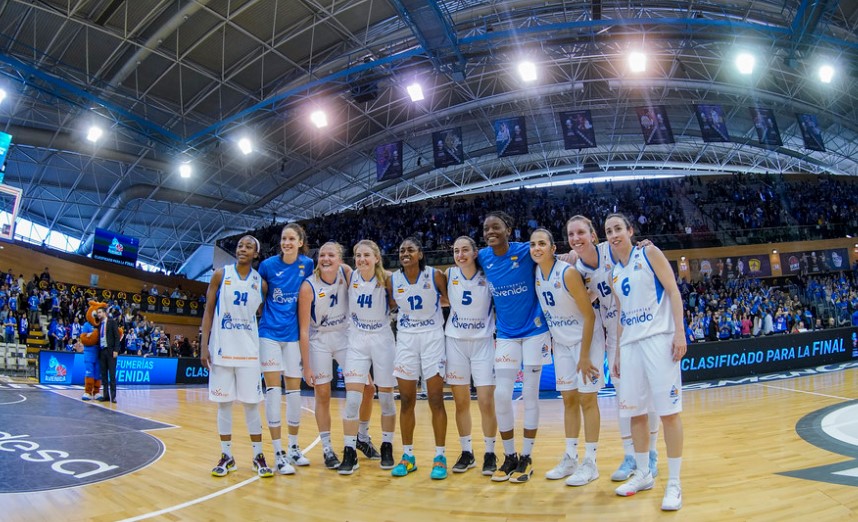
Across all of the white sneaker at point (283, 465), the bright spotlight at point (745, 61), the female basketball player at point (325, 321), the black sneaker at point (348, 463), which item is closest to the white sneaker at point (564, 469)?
the black sneaker at point (348, 463)

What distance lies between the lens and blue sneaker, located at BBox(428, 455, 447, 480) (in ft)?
14.3

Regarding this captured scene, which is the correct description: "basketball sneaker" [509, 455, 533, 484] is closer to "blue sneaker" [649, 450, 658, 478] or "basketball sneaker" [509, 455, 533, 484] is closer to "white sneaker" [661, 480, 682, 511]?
"blue sneaker" [649, 450, 658, 478]

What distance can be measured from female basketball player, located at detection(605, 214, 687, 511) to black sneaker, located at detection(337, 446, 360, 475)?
2.31 m

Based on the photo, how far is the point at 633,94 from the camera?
1031 inches

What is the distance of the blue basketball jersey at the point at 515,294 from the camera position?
14.8 feet

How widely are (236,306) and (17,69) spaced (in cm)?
1819

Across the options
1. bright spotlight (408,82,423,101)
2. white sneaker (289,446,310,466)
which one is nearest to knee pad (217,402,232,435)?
white sneaker (289,446,310,466)

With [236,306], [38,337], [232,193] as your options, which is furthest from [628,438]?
[232,193]

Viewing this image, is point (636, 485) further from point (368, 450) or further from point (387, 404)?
point (368, 450)

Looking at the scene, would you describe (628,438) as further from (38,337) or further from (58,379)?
(38,337)

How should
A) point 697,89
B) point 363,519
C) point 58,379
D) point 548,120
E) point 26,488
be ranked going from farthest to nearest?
point 548,120, point 697,89, point 58,379, point 26,488, point 363,519

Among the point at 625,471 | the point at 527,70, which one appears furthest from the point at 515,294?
the point at 527,70

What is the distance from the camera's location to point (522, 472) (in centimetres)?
423

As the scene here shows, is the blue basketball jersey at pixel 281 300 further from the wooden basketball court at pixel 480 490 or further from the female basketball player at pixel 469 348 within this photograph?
the female basketball player at pixel 469 348
